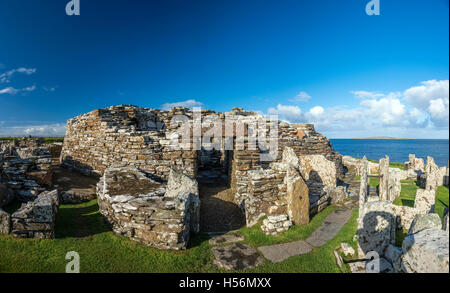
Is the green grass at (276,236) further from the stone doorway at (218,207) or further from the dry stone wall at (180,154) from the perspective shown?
the stone doorway at (218,207)

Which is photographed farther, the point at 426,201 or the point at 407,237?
the point at 426,201

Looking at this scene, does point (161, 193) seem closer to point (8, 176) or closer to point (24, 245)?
point (24, 245)

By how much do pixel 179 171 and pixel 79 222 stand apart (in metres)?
3.21

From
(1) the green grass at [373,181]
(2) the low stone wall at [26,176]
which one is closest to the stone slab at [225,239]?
(2) the low stone wall at [26,176]

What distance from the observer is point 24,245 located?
4.15 metres

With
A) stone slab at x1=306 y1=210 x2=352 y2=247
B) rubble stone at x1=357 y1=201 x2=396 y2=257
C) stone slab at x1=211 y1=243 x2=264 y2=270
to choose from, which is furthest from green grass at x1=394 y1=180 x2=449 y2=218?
stone slab at x1=211 y1=243 x2=264 y2=270

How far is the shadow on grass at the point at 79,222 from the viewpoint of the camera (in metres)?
4.98

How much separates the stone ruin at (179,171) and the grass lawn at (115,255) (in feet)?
0.94

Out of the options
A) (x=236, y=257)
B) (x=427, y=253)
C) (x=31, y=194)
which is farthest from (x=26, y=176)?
(x=427, y=253)

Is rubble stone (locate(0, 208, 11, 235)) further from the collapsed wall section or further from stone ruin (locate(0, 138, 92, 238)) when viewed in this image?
the collapsed wall section

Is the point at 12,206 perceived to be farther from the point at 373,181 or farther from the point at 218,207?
the point at 373,181

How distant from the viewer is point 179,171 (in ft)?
24.3

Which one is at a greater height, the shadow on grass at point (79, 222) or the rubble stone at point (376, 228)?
the rubble stone at point (376, 228)

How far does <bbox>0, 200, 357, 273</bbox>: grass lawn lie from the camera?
12.6 ft
